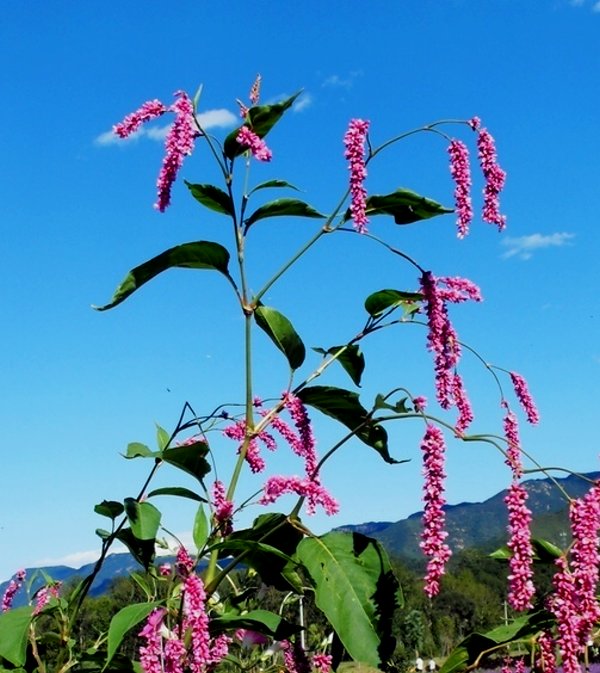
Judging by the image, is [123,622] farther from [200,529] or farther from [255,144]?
[255,144]

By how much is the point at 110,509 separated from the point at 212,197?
3.66 ft

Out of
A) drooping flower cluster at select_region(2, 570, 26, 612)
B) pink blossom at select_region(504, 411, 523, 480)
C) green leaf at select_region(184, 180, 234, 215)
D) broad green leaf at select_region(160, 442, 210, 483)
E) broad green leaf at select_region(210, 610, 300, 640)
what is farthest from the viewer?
drooping flower cluster at select_region(2, 570, 26, 612)

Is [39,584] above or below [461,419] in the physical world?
below

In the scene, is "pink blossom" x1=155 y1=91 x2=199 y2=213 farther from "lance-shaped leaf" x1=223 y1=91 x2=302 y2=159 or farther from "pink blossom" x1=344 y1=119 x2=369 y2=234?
"pink blossom" x1=344 y1=119 x2=369 y2=234

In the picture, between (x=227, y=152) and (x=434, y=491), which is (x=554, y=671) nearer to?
(x=434, y=491)

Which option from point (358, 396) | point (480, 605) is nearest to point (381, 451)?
point (358, 396)

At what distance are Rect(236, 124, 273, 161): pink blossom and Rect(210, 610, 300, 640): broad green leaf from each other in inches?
55.7

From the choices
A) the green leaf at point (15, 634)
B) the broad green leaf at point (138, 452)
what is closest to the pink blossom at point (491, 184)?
the broad green leaf at point (138, 452)

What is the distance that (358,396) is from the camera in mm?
2965

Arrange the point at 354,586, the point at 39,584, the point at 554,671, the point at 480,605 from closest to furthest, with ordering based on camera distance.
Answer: the point at 554,671, the point at 354,586, the point at 39,584, the point at 480,605

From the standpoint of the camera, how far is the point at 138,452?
9.50ft

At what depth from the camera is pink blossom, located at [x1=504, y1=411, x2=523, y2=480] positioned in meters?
2.40

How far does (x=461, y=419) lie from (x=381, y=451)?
16.1 inches

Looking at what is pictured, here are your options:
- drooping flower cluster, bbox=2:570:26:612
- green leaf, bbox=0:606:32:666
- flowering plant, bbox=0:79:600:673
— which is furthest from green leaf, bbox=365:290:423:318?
drooping flower cluster, bbox=2:570:26:612
